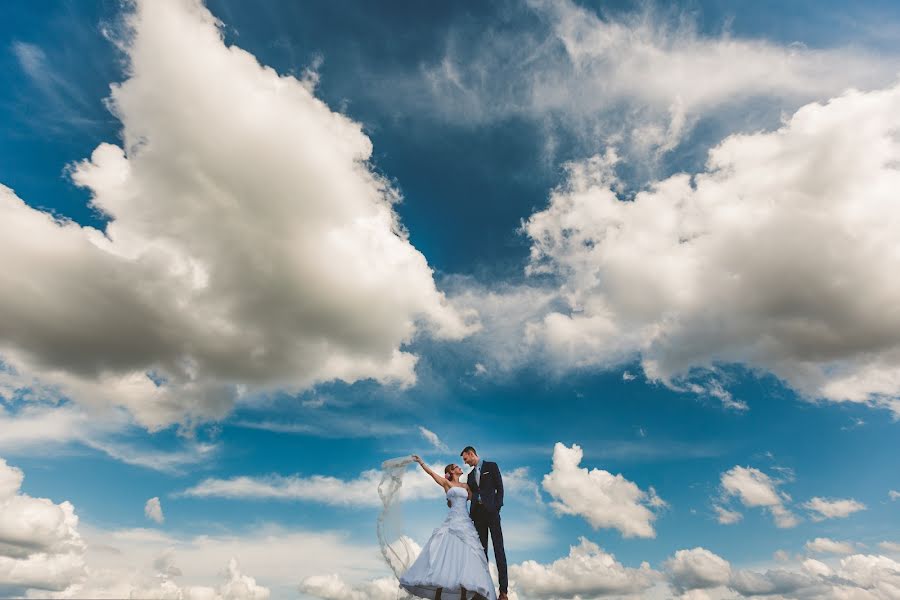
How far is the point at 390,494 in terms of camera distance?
24.4m

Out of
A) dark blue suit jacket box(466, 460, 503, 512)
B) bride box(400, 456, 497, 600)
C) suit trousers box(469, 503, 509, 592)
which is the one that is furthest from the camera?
dark blue suit jacket box(466, 460, 503, 512)

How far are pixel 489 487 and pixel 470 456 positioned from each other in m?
1.70

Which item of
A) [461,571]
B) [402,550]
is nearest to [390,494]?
[402,550]

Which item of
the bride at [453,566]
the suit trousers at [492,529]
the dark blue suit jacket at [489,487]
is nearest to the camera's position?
the bride at [453,566]

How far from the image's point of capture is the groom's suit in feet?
67.9

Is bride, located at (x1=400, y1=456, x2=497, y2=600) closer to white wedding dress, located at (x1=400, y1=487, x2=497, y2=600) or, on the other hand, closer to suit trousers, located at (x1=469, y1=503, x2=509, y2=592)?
white wedding dress, located at (x1=400, y1=487, x2=497, y2=600)

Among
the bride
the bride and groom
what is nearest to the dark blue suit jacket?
the bride and groom

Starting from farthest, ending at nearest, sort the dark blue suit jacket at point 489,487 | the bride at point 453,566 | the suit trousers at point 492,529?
the dark blue suit jacket at point 489,487 < the suit trousers at point 492,529 < the bride at point 453,566

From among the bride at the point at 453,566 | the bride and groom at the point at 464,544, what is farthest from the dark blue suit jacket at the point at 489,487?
the bride at the point at 453,566

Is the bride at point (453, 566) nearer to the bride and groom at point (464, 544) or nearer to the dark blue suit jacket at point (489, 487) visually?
the bride and groom at point (464, 544)

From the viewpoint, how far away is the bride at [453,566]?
18.3 meters

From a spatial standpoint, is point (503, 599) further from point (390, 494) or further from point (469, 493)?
point (390, 494)

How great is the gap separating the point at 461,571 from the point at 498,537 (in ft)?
9.12

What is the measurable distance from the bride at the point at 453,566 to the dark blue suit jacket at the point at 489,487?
2.90 ft
